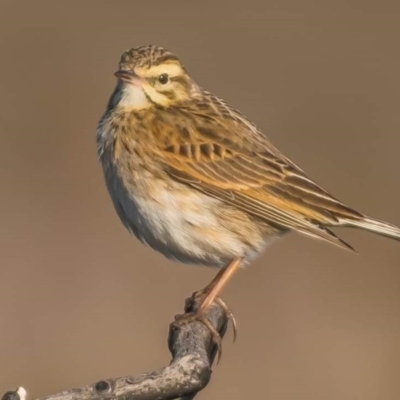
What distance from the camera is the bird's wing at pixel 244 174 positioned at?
25.9 feet

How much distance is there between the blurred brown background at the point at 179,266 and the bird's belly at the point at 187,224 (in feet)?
10.2

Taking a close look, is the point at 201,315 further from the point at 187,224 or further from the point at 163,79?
the point at 163,79

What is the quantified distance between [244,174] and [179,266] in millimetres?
4321

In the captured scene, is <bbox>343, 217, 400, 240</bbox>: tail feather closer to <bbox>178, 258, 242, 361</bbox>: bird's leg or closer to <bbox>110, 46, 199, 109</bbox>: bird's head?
<bbox>178, 258, 242, 361</bbox>: bird's leg

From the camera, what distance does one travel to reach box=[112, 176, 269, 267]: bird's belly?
7.70m

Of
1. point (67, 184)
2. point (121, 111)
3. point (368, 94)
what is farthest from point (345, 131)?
point (121, 111)

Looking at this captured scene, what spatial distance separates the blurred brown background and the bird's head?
3220 mm

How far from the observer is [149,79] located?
26.3 ft

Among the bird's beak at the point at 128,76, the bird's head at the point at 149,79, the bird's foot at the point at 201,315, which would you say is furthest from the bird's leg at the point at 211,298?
the bird's beak at the point at 128,76

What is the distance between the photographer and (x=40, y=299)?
11.7 metres

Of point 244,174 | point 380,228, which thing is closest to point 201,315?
point 244,174

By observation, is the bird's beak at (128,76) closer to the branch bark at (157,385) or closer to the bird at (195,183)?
the bird at (195,183)

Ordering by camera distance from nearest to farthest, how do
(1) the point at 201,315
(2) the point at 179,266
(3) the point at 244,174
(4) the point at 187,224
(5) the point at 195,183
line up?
(1) the point at 201,315, (4) the point at 187,224, (5) the point at 195,183, (3) the point at 244,174, (2) the point at 179,266

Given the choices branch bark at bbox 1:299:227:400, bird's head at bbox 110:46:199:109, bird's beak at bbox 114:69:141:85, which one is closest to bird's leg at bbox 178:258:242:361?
bird's head at bbox 110:46:199:109
